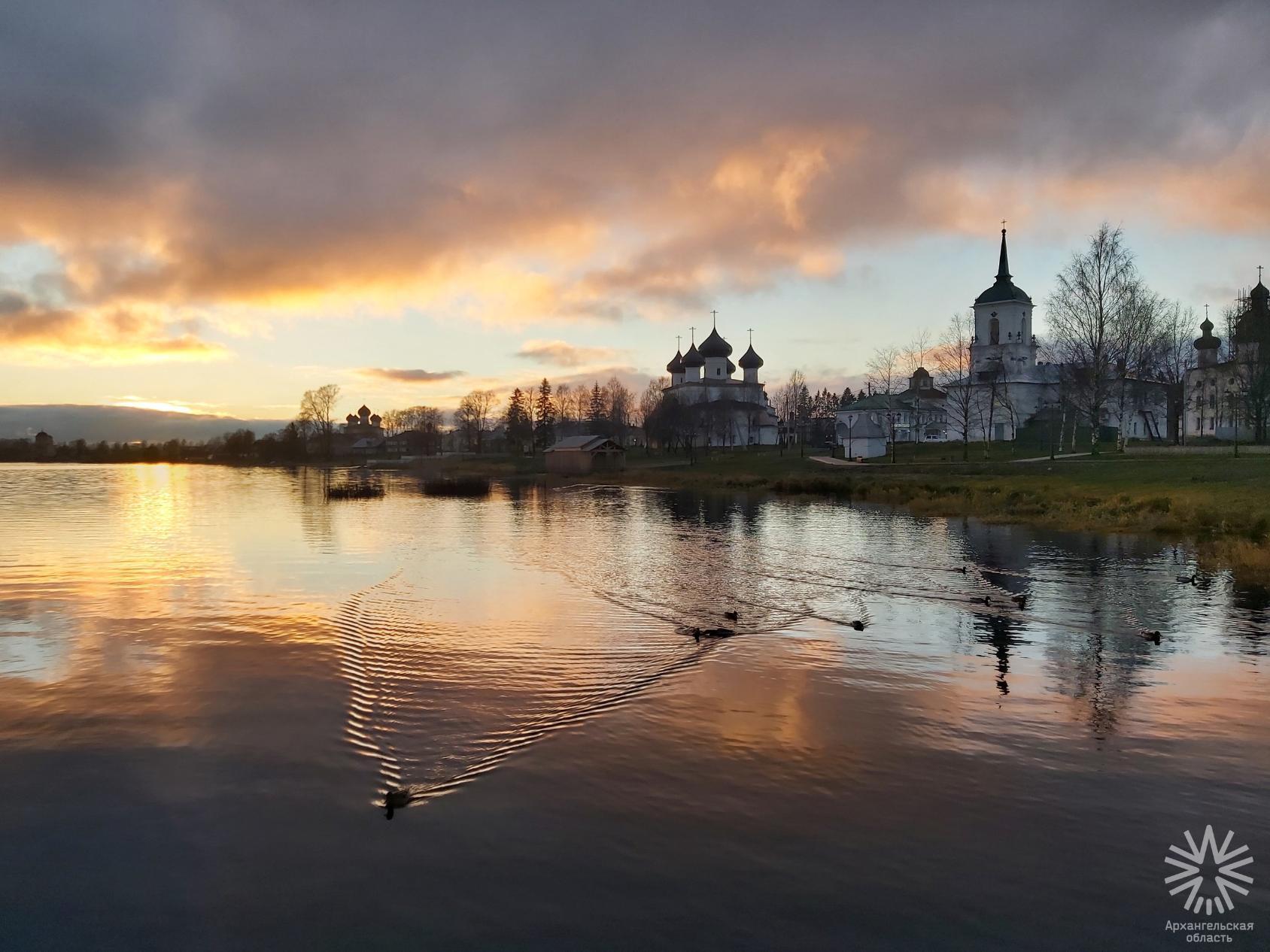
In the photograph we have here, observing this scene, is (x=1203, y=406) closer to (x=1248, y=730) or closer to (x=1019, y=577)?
(x=1019, y=577)

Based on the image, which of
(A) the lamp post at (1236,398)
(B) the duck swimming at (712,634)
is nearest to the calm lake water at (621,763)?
(B) the duck swimming at (712,634)

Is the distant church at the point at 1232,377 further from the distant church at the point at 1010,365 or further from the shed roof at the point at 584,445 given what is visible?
the shed roof at the point at 584,445

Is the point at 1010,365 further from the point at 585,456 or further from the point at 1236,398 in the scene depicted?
the point at 585,456

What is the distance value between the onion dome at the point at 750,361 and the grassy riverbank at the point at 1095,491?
257 ft

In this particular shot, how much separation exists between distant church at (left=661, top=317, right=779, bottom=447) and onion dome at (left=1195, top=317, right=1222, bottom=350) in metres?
60.6

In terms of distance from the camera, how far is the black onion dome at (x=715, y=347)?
147 m

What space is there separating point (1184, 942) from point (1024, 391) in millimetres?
110217

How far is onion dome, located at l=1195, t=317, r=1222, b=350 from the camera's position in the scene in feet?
326

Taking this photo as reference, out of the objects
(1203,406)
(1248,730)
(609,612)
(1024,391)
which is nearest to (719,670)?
(609,612)

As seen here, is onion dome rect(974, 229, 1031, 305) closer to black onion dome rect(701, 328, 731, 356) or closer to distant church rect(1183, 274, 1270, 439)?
distant church rect(1183, 274, 1270, 439)

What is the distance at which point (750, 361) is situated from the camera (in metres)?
151

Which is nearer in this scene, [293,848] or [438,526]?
[293,848]

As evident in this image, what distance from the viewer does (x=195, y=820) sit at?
874 centimetres

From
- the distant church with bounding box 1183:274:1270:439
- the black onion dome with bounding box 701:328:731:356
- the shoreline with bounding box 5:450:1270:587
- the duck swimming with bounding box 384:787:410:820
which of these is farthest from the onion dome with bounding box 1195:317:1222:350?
the duck swimming with bounding box 384:787:410:820
